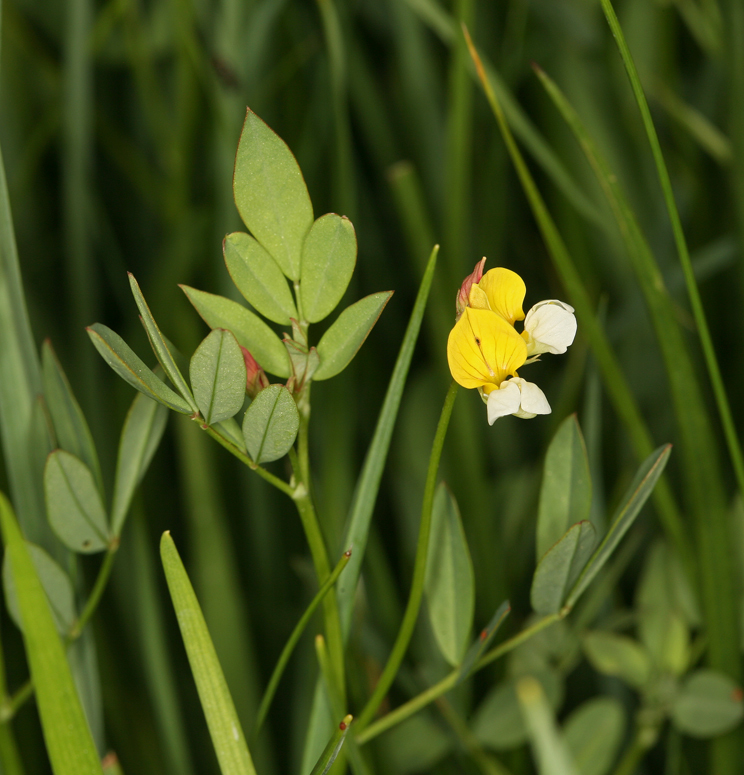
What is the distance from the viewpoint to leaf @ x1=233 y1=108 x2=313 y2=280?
0.23 m

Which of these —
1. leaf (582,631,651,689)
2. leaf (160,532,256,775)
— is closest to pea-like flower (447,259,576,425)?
leaf (160,532,256,775)

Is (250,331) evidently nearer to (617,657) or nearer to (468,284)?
Result: (468,284)

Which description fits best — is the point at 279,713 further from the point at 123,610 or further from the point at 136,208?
the point at 136,208

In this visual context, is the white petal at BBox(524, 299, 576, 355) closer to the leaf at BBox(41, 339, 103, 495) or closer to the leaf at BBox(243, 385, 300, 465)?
the leaf at BBox(243, 385, 300, 465)

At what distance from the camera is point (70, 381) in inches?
20.8

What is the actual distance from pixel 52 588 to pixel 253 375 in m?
0.14

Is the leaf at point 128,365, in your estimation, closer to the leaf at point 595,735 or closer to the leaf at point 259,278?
the leaf at point 259,278

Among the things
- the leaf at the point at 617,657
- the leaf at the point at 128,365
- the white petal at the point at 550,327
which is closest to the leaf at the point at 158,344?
the leaf at the point at 128,365

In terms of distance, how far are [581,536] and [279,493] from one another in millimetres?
306

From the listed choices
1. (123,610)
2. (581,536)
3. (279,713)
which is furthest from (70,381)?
(581,536)

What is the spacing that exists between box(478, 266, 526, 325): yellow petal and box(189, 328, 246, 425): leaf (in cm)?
8

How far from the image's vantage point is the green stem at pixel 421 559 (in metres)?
0.21

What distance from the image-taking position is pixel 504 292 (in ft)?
0.76

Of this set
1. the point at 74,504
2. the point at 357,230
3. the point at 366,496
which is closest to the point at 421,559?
the point at 366,496
